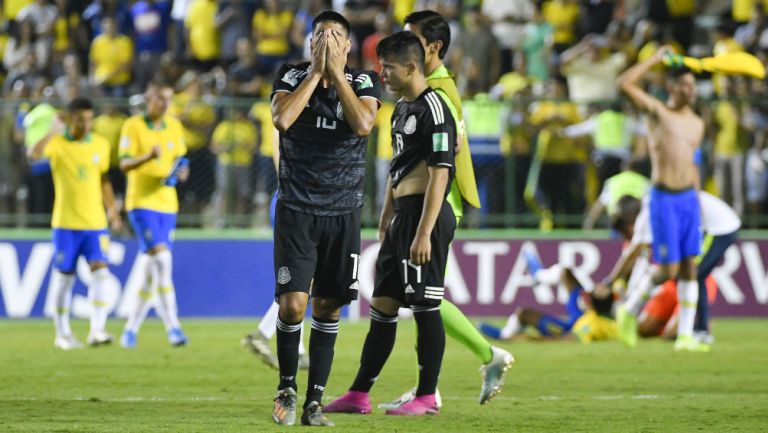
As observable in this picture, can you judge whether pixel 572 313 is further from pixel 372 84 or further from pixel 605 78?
pixel 372 84

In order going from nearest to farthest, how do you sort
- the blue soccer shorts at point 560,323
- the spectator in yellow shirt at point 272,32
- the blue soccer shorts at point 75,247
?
the blue soccer shorts at point 75,247 < the blue soccer shorts at point 560,323 < the spectator in yellow shirt at point 272,32

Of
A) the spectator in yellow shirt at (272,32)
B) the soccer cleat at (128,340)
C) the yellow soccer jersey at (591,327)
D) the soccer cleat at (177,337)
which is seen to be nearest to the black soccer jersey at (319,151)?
the soccer cleat at (177,337)

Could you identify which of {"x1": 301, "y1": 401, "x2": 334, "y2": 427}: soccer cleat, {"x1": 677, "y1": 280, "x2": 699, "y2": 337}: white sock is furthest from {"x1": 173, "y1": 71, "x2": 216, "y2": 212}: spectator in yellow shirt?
{"x1": 301, "y1": 401, "x2": 334, "y2": 427}: soccer cleat

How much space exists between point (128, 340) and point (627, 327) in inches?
196

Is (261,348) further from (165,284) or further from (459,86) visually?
(459,86)

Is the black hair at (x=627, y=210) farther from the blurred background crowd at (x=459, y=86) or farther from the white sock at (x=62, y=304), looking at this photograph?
the white sock at (x=62, y=304)

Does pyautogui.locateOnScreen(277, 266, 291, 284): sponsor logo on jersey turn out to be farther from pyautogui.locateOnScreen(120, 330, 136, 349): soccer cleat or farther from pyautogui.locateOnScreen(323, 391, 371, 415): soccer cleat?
pyautogui.locateOnScreen(120, 330, 136, 349): soccer cleat

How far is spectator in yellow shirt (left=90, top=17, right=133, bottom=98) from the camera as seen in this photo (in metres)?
20.0

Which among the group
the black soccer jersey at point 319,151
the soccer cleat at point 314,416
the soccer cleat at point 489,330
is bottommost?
the soccer cleat at point 489,330

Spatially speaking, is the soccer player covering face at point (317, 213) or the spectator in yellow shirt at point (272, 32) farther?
the spectator in yellow shirt at point (272, 32)

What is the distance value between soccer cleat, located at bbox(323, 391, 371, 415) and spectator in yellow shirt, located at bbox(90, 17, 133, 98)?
12511mm

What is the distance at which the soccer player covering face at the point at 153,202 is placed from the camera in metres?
13.6

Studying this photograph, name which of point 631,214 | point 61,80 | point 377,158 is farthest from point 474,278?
point 61,80

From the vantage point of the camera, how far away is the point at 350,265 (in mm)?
7488
